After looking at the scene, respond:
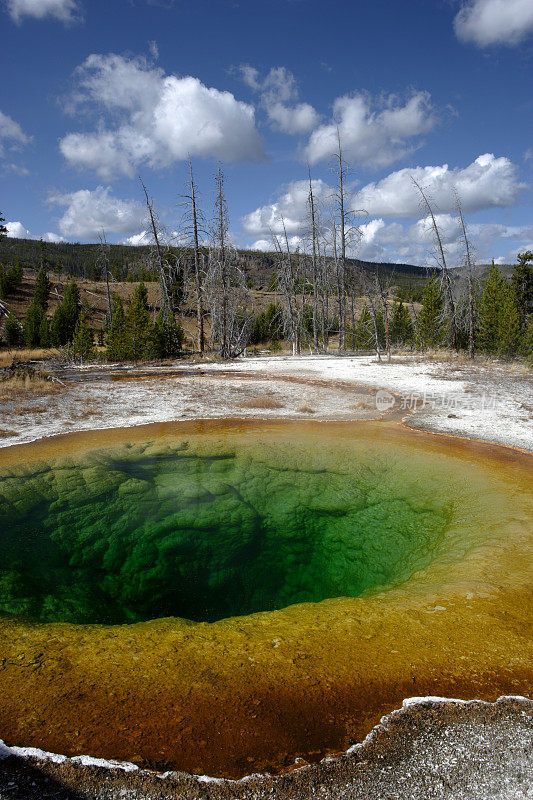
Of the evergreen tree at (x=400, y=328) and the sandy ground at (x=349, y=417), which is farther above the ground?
the evergreen tree at (x=400, y=328)

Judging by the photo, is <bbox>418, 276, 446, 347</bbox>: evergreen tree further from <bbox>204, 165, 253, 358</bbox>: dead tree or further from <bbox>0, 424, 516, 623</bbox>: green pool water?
<bbox>0, 424, 516, 623</bbox>: green pool water

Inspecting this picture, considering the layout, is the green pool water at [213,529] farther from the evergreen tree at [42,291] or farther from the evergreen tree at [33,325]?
the evergreen tree at [42,291]

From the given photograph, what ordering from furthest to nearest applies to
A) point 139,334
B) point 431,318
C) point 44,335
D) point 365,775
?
Answer: 1. point 44,335
2. point 431,318
3. point 139,334
4. point 365,775

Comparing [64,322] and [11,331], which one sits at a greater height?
[64,322]

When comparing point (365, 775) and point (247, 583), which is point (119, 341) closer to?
point (247, 583)

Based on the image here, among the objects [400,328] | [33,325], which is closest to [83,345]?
[33,325]

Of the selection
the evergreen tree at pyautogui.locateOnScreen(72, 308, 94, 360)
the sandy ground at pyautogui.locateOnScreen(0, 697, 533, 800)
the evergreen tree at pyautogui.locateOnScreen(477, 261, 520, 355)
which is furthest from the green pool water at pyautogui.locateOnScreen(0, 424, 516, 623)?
the evergreen tree at pyautogui.locateOnScreen(72, 308, 94, 360)

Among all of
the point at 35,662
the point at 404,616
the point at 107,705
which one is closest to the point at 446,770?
the point at 404,616

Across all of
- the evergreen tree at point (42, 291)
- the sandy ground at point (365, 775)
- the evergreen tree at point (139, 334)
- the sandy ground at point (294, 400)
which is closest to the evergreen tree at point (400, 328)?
the sandy ground at point (294, 400)
